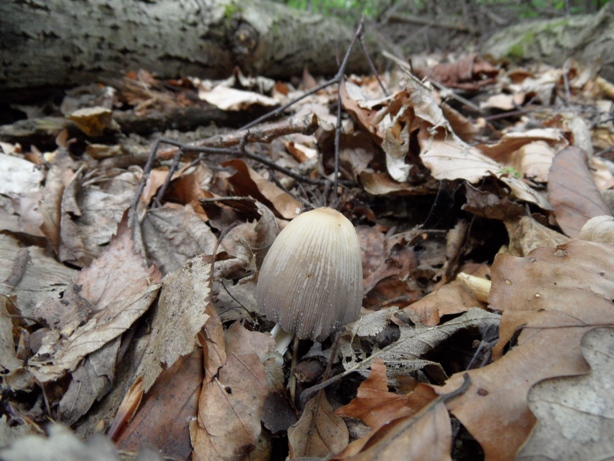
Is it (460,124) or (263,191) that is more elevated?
(460,124)

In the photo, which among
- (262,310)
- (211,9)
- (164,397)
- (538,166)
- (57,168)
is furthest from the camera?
(211,9)

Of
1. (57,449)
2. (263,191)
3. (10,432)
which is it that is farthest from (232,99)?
(57,449)

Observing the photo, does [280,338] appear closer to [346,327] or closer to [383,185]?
[346,327]

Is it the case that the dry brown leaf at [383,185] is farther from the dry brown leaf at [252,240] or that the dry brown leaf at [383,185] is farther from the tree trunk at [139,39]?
the tree trunk at [139,39]

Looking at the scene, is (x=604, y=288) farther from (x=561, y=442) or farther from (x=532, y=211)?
(x=532, y=211)

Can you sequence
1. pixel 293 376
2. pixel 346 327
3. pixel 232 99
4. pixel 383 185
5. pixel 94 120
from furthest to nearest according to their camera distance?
pixel 232 99, pixel 94 120, pixel 383 185, pixel 346 327, pixel 293 376

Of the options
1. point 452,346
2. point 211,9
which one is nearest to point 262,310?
point 452,346

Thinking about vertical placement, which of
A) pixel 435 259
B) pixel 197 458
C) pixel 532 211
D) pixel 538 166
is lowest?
pixel 197 458
